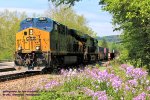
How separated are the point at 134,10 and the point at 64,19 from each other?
65.3 m

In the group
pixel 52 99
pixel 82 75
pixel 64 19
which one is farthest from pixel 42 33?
pixel 64 19

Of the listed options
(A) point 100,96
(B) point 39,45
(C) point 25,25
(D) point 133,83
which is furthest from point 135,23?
(A) point 100,96

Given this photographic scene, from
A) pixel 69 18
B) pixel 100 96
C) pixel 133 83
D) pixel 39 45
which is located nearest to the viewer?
pixel 100 96

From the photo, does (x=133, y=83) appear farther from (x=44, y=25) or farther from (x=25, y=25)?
(x=25, y=25)

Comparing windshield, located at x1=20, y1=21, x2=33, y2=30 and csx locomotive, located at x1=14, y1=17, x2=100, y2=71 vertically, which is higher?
windshield, located at x1=20, y1=21, x2=33, y2=30

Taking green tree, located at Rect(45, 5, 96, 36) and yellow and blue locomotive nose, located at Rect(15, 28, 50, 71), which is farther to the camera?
green tree, located at Rect(45, 5, 96, 36)

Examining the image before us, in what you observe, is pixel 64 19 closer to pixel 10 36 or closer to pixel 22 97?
pixel 10 36

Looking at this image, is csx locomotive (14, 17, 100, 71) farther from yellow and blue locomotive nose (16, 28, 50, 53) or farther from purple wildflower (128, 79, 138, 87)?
purple wildflower (128, 79, 138, 87)

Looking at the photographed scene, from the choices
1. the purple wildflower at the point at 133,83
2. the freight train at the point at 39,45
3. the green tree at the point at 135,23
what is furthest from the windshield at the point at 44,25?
the purple wildflower at the point at 133,83

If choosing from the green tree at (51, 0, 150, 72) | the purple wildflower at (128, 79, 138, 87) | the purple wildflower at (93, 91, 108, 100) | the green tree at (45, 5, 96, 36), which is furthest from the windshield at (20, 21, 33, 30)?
the green tree at (45, 5, 96, 36)

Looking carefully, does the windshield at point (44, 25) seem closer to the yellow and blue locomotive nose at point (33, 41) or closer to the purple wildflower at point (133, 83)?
the yellow and blue locomotive nose at point (33, 41)

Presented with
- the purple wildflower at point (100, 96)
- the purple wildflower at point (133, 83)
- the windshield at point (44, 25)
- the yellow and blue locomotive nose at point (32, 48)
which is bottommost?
the purple wildflower at point (100, 96)

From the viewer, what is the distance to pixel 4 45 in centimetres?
9281

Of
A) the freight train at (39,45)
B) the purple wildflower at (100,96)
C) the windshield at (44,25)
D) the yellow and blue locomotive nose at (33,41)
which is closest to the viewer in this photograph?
the purple wildflower at (100,96)
